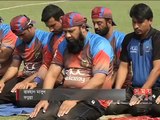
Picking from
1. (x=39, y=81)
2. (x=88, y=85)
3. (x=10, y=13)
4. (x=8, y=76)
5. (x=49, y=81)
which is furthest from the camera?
(x=10, y=13)

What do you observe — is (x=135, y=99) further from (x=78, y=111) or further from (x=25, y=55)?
(x=25, y=55)

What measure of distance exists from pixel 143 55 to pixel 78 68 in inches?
37.1

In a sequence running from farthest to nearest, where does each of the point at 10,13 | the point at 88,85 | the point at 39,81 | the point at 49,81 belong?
the point at 10,13 → the point at 39,81 → the point at 49,81 → the point at 88,85

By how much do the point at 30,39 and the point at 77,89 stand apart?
6.65 feet

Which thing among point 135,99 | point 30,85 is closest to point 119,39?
point 135,99

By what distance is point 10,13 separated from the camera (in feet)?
67.0

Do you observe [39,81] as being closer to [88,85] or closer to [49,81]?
[49,81]

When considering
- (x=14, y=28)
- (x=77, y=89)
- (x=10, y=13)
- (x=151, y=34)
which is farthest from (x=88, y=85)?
(x=10, y=13)

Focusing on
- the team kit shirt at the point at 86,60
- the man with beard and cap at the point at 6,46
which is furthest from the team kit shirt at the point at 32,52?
the team kit shirt at the point at 86,60

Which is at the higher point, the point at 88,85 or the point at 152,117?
the point at 88,85

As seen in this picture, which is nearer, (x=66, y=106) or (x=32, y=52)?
(x=66, y=106)

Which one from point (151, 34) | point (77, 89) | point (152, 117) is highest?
point (151, 34)

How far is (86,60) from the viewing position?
692cm

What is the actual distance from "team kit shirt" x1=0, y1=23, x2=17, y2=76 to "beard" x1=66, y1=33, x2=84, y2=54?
2.05 m
